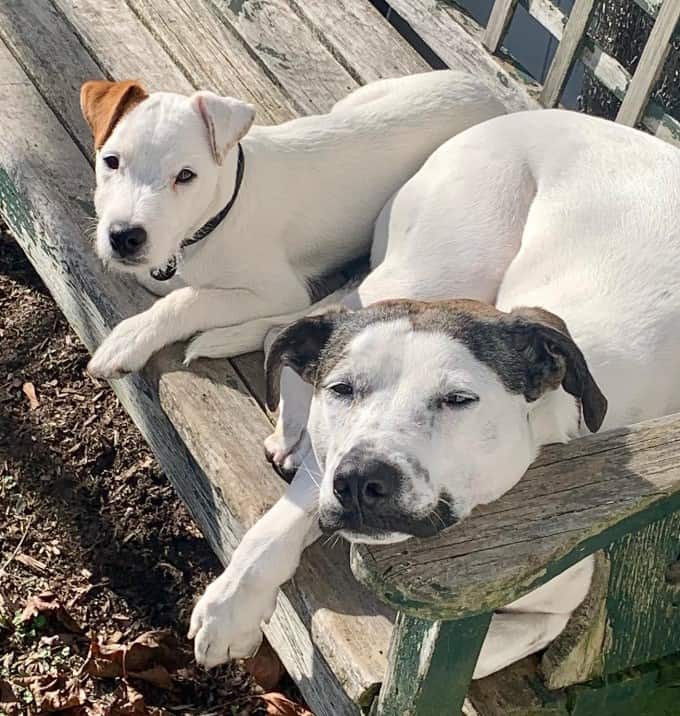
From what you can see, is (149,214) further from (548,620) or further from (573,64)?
(573,64)

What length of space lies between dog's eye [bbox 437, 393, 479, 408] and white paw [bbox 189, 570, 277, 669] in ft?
2.41

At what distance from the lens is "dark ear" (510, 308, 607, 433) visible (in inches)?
102

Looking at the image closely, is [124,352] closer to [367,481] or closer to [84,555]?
[84,555]

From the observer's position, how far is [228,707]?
3846 millimetres

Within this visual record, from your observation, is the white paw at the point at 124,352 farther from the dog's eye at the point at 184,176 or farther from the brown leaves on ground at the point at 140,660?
the brown leaves on ground at the point at 140,660

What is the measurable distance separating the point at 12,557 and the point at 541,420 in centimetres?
215

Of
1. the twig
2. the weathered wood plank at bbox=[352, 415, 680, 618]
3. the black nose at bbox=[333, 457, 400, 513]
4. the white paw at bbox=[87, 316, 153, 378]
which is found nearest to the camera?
the weathered wood plank at bbox=[352, 415, 680, 618]

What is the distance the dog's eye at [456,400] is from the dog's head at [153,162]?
1237 mm

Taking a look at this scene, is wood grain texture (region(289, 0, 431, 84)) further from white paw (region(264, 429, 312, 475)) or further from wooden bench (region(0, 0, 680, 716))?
white paw (region(264, 429, 312, 475))

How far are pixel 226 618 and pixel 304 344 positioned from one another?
66 cm

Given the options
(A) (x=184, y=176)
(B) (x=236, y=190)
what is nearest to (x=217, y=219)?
(B) (x=236, y=190)

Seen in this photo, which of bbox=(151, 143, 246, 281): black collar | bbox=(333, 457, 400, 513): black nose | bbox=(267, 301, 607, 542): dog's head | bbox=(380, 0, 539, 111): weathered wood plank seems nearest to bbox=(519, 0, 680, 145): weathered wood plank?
bbox=(380, 0, 539, 111): weathered wood plank

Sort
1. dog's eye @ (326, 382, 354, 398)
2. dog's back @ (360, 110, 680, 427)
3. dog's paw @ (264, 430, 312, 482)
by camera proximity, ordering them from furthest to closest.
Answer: dog's paw @ (264, 430, 312, 482), dog's back @ (360, 110, 680, 427), dog's eye @ (326, 382, 354, 398)

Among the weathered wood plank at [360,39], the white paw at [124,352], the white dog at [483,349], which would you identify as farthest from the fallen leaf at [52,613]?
the weathered wood plank at [360,39]
